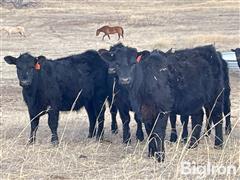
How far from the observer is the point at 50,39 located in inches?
1323

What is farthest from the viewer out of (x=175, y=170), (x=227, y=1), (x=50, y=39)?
(x=227, y=1)

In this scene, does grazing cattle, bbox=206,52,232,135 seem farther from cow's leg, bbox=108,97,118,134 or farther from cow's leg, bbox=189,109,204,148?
cow's leg, bbox=108,97,118,134

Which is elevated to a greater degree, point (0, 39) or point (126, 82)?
point (126, 82)

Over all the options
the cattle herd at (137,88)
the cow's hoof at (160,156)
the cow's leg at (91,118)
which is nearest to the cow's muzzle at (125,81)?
the cattle herd at (137,88)

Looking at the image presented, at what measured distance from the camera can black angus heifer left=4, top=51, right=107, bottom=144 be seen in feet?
35.9

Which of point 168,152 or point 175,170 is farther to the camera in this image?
point 168,152

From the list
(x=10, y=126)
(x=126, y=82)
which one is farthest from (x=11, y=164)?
(x=10, y=126)

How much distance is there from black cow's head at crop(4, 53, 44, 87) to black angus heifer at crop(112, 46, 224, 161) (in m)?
1.79

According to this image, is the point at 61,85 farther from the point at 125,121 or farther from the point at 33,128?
the point at 125,121

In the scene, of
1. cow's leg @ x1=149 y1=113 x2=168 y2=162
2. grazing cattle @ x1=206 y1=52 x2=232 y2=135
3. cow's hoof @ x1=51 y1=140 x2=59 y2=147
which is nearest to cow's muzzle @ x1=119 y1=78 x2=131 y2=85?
cow's leg @ x1=149 y1=113 x2=168 y2=162

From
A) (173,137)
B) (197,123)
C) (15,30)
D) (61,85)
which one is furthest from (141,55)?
(15,30)

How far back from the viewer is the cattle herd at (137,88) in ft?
31.4

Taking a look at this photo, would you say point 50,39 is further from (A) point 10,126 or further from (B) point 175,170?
(B) point 175,170

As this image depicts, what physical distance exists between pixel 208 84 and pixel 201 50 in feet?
2.17
